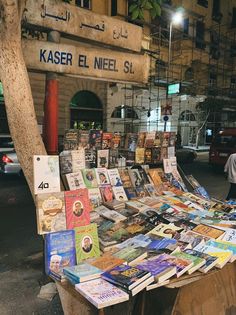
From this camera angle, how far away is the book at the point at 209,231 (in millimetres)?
2869

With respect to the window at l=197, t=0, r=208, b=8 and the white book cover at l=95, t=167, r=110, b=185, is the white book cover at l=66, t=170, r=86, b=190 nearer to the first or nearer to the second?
the white book cover at l=95, t=167, r=110, b=185

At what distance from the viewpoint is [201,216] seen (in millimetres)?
3424

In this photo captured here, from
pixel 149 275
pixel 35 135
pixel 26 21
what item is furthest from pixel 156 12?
pixel 149 275

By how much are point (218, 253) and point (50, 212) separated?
4.71ft

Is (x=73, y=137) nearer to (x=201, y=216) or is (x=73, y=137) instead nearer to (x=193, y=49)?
(x=201, y=216)

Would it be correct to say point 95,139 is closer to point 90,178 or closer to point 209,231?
point 90,178

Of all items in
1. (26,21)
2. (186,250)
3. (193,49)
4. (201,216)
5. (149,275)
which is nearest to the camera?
(149,275)

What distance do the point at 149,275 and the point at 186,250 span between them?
0.58m

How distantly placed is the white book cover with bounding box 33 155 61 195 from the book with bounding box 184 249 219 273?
1279 mm

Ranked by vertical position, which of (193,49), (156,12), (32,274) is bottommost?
(32,274)

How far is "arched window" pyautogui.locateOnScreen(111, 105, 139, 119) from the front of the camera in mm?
20172

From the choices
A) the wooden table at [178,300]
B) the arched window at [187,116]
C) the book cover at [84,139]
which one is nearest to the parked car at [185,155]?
the arched window at [187,116]

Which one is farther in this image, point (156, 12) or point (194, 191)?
point (194, 191)

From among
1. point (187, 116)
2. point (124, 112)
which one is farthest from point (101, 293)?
point (187, 116)
